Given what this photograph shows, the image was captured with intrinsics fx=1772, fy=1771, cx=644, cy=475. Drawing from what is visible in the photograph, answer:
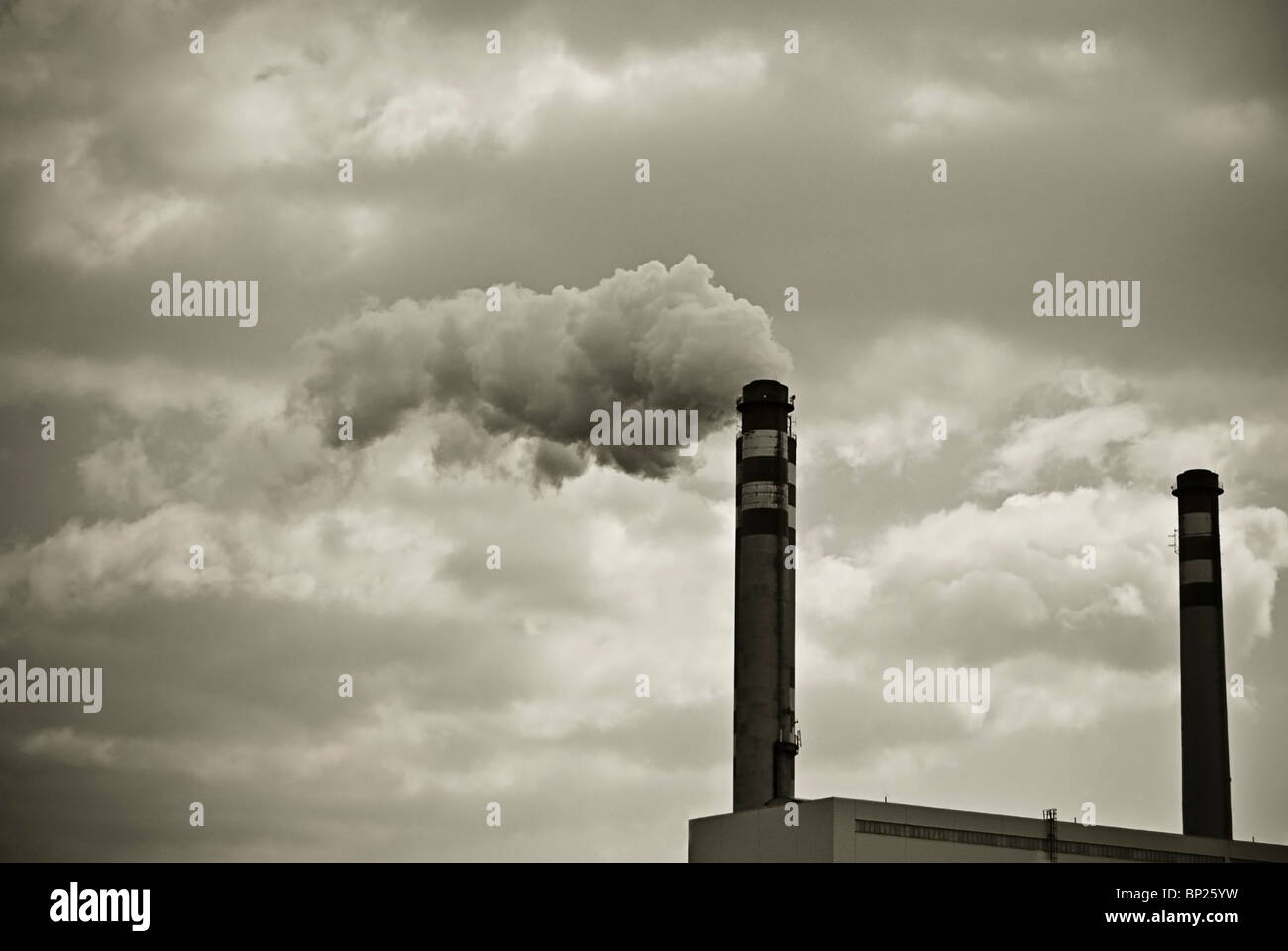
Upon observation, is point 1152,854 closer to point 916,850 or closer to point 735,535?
point 916,850

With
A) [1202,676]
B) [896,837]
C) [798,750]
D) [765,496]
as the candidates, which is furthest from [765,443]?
[1202,676]

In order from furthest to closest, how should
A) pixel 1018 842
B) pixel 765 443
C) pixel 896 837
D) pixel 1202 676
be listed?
pixel 1202 676, pixel 765 443, pixel 1018 842, pixel 896 837

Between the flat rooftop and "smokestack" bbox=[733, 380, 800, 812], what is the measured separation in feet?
7.86

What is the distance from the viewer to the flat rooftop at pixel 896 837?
44.4 m

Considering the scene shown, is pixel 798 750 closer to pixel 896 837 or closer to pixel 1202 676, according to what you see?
pixel 896 837

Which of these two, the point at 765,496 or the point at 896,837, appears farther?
the point at 765,496

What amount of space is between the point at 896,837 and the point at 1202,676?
17.5 m

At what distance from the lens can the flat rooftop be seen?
146ft

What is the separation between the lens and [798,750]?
50125mm
